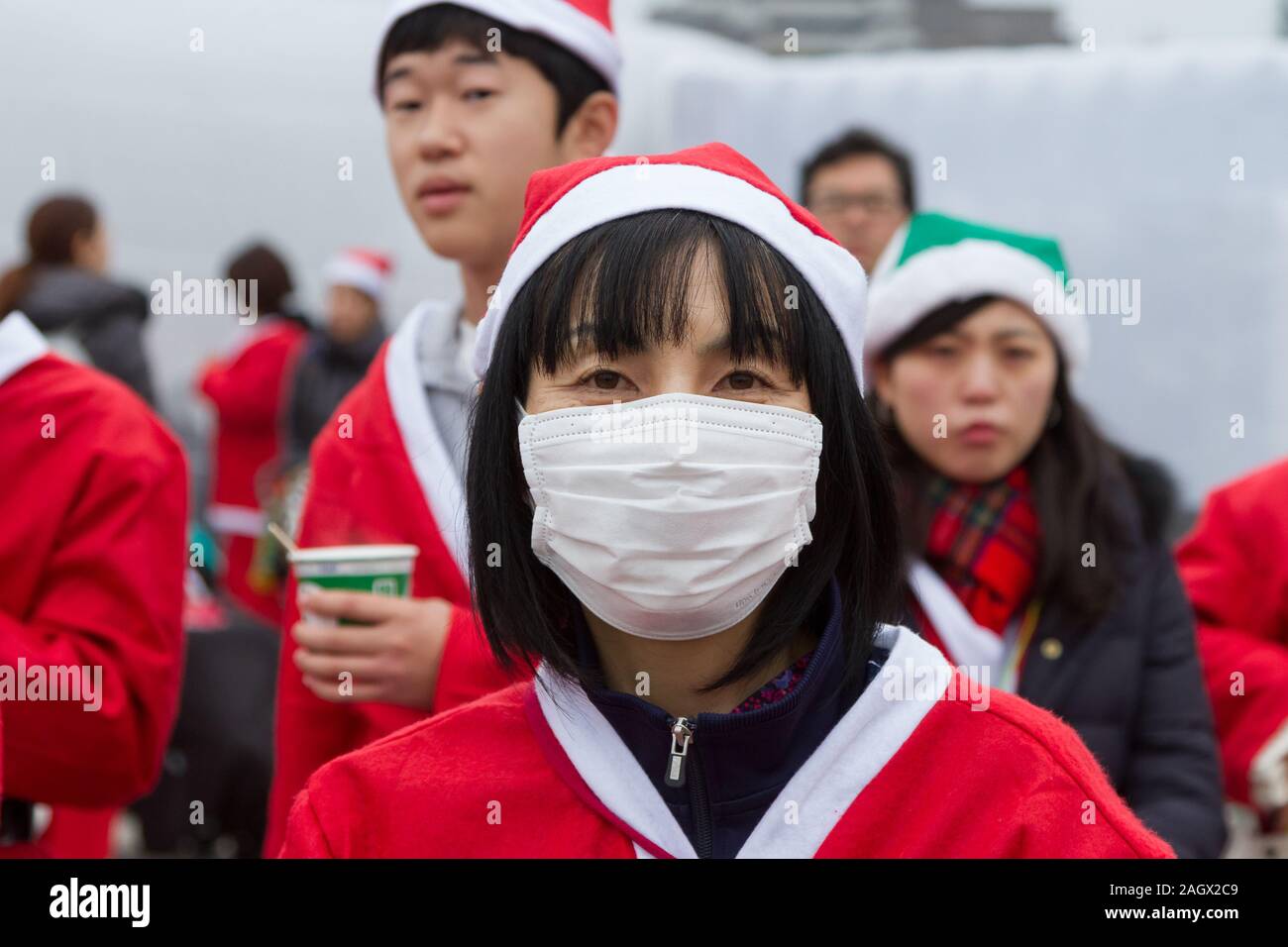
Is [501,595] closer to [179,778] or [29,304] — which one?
[29,304]

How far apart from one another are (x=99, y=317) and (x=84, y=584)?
307cm

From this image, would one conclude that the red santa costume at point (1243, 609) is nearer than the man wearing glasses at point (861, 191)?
Yes

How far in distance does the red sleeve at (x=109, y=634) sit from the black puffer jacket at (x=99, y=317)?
2.30 m

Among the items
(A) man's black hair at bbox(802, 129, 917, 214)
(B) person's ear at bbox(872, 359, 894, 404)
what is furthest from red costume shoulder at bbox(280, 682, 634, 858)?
(A) man's black hair at bbox(802, 129, 917, 214)

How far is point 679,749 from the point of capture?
1.90 m

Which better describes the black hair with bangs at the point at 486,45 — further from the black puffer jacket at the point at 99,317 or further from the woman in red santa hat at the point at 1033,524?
the black puffer jacket at the point at 99,317

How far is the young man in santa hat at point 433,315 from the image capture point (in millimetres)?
2900

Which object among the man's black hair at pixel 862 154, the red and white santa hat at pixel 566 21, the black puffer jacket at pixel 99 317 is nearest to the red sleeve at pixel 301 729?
the red and white santa hat at pixel 566 21

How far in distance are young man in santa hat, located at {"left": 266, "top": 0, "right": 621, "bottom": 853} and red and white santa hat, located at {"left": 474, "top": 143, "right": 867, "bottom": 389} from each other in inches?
32.3

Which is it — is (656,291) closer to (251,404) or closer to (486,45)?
(486,45)

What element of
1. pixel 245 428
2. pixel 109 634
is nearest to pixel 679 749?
pixel 109 634

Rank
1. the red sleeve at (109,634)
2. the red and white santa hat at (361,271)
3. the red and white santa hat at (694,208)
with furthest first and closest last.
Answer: the red and white santa hat at (361,271)
the red sleeve at (109,634)
the red and white santa hat at (694,208)

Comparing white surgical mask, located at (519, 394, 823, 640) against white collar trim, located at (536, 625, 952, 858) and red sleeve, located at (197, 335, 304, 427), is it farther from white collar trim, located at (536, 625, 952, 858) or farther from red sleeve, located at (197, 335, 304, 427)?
red sleeve, located at (197, 335, 304, 427)
